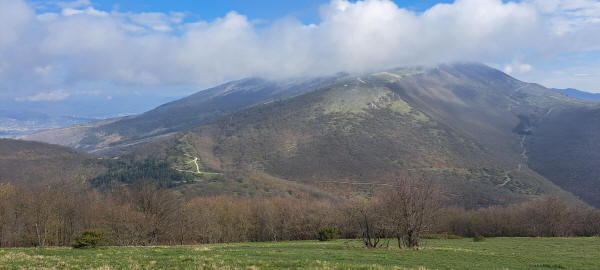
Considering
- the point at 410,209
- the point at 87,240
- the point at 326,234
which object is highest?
the point at 410,209

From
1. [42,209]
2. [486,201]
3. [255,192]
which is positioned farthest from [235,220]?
[486,201]

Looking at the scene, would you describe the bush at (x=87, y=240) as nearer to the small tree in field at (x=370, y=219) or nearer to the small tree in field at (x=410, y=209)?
the small tree in field at (x=370, y=219)

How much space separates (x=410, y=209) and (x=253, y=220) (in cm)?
5046

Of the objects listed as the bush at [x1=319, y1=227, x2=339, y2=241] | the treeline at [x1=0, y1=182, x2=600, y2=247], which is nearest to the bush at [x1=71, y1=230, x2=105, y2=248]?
the treeline at [x1=0, y1=182, x2=600, y2=247]

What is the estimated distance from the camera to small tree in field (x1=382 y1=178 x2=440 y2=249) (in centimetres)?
3430

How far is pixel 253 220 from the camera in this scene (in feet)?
259

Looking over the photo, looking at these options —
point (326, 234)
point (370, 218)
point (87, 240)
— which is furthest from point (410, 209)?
point (87, 240)

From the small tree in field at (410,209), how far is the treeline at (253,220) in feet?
0.30

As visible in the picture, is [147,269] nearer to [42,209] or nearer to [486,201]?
[42,209]

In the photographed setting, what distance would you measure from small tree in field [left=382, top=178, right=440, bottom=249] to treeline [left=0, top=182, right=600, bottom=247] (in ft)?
0.30

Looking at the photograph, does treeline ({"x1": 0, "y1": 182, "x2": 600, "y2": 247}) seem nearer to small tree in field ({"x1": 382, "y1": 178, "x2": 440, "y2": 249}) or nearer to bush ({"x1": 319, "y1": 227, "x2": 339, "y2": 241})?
small tree in field ({"x1": 382, "y1": 178, "x2": 440, "y2": 249})

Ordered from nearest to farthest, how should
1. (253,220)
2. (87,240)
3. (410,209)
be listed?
1. (87,240)
2. (410,209)
3. (253,220)

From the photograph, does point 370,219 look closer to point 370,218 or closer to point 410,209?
point 370,218

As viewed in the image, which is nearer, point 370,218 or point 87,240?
point 87,240
